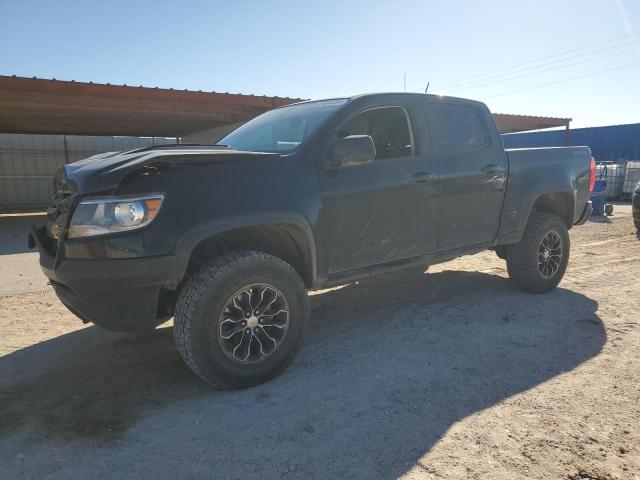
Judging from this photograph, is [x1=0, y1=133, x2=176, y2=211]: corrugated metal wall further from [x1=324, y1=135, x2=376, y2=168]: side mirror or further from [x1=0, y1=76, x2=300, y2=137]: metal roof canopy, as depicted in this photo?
[x1=324, y1=135, x2=376, y2=168]: side mirror

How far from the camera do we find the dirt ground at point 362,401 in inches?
89.6

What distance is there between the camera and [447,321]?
4258mm

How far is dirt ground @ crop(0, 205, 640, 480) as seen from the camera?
2.28 metres

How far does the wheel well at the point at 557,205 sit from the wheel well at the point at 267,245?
3.13 meters

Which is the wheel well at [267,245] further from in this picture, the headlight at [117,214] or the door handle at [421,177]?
the door handle at [421,177]

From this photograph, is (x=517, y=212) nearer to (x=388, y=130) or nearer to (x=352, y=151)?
(x=388, y=130)

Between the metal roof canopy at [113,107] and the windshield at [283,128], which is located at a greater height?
the metal roof canopy at [113,107]

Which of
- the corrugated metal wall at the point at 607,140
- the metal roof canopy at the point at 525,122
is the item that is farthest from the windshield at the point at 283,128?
the corrugated metal wall at the point at 607,140

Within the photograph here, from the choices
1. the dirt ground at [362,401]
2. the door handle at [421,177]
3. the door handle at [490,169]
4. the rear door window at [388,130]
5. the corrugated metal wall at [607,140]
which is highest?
the corrugated metal wall at [607,140]

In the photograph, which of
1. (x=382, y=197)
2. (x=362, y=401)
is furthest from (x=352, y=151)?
(x=362, y=401)

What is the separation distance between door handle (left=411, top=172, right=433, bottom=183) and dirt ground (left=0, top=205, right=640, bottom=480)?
130 centimetres

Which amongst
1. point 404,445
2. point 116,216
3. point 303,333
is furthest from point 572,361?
point 116,216

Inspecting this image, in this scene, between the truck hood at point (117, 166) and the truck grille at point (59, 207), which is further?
the truck grille at point (59, 207)

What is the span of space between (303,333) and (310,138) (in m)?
1.40
